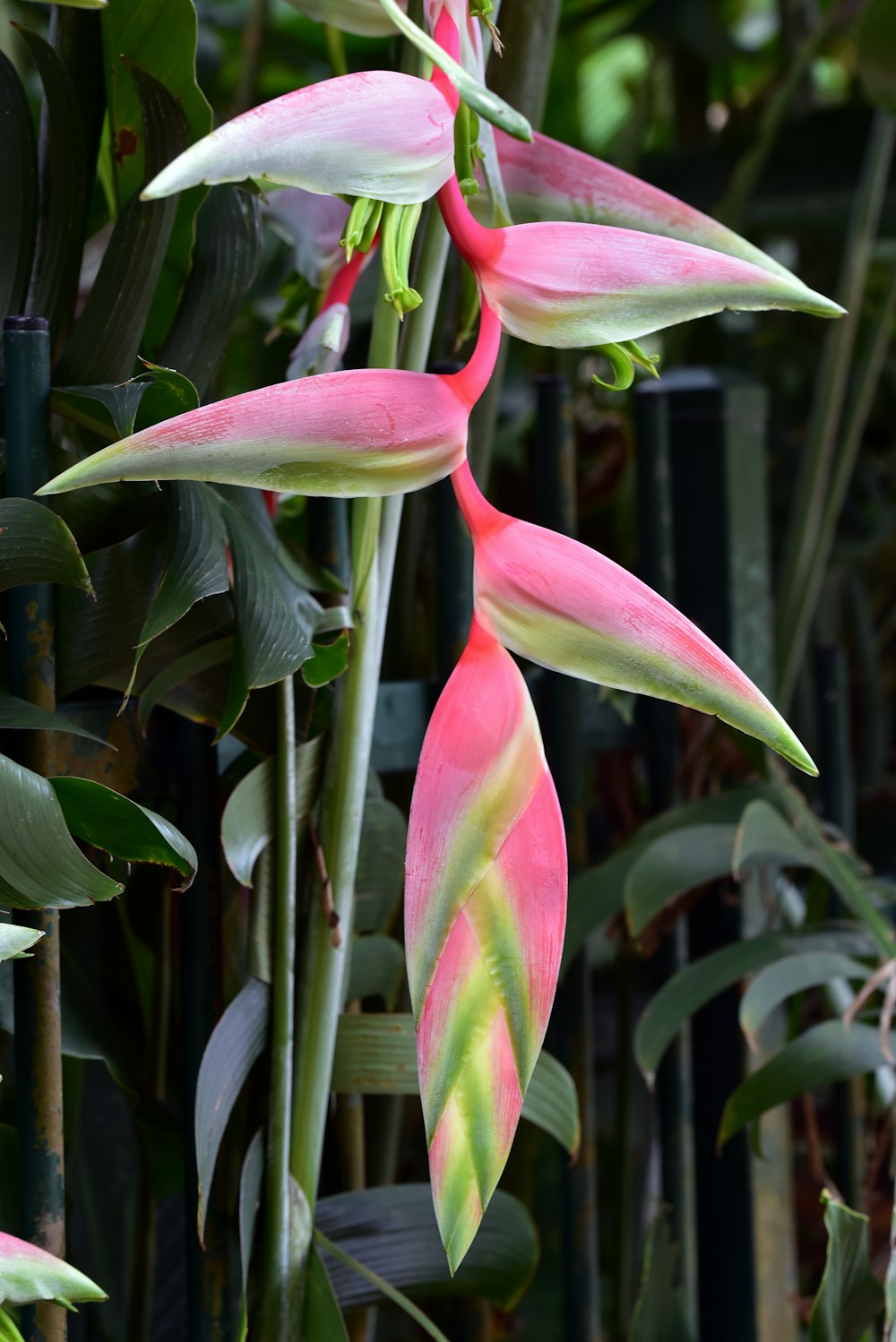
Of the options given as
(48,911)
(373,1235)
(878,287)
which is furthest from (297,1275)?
(878,287)

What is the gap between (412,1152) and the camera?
2.72ft

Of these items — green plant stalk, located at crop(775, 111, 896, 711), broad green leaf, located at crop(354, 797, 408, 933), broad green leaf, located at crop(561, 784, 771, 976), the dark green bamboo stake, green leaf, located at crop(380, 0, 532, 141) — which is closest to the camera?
green leaf, located at crop(380, 0, 532, 141)

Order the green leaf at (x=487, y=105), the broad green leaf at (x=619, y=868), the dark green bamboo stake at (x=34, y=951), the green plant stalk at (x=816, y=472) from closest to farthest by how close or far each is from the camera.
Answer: the green leaf at (x=487, y=105) < the dark green bamboo stake at (x=34, y=951) < the broad green leaf at (x=619, y=868) < the green plant stalk at (x=816, y=472)

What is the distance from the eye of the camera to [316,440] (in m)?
0.26

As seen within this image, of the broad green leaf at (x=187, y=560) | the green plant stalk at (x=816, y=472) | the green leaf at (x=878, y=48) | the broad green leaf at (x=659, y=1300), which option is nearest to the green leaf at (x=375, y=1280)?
the broad green leaf at (x=659, y=1300)

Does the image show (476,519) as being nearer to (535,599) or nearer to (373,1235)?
(535,599)

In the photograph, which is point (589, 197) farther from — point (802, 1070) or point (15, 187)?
point (802, 1070)

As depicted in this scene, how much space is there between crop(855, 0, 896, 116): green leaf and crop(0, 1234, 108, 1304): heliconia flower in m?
0.75

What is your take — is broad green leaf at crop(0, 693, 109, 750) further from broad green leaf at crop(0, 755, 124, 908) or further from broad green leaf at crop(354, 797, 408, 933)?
broad green leaf at crop(354, 797, 408, 933)

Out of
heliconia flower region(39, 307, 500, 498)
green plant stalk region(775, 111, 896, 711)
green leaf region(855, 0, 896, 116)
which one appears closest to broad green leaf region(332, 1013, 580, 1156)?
heliconia flower region(39, 307, 500, 498)

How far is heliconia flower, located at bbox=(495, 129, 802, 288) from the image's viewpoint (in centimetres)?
36

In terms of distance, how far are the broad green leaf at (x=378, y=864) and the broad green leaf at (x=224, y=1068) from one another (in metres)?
0.08

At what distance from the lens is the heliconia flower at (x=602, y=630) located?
0.26 m

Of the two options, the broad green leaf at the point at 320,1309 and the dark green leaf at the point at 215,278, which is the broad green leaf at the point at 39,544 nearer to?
the dark green leaf at the point at 215,278
